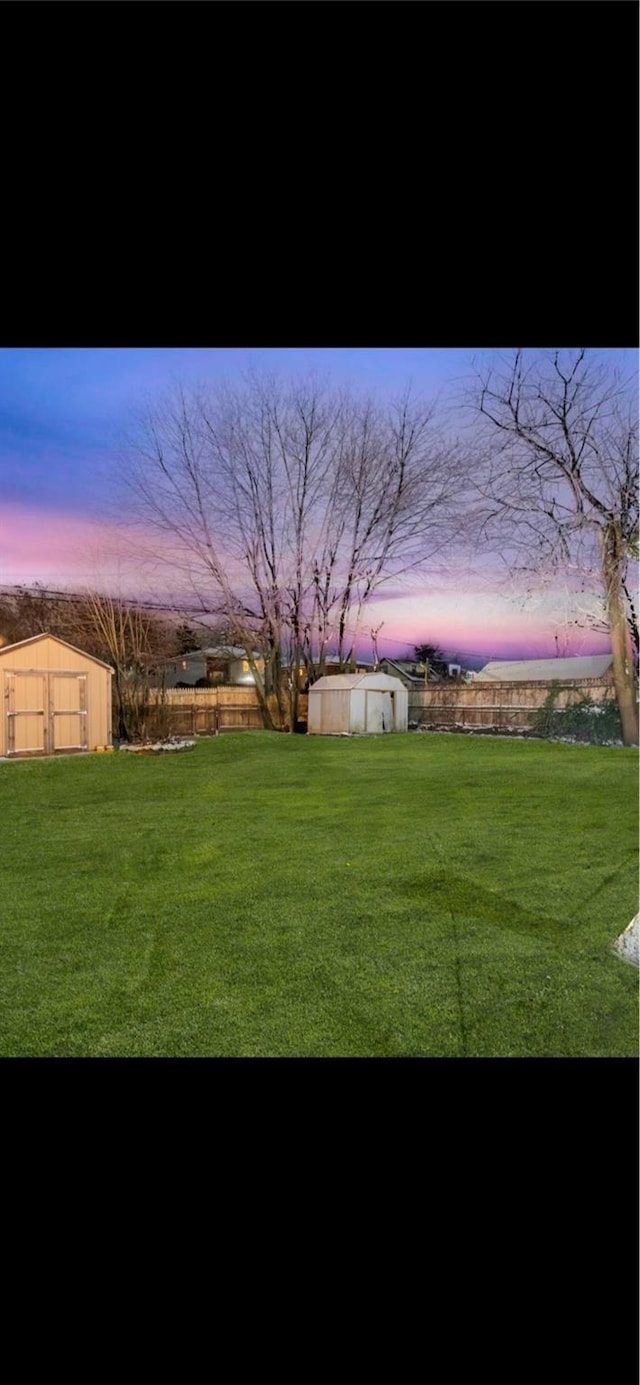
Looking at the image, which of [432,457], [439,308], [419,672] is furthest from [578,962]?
[439,308]

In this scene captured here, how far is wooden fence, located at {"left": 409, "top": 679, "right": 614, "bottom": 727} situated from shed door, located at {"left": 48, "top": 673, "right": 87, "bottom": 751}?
1.19m

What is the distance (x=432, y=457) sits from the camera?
249 cm

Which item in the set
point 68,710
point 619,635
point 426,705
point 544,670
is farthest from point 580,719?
point 68,710

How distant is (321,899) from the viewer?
229cm

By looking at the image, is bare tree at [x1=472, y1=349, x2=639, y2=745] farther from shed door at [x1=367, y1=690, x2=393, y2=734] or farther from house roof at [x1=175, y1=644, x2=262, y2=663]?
house roof at [x1=175, y1=644, x2=262, y2=663]

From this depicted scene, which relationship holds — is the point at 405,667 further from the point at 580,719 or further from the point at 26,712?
the point at 26,712

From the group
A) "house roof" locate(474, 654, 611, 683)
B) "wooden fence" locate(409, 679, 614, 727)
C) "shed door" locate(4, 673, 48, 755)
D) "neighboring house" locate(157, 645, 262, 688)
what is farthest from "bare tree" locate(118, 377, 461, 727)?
"shed door" locate(4, 673, 48, 755)

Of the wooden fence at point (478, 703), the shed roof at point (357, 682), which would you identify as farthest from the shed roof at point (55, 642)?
the wooden fence at point (478, 703)

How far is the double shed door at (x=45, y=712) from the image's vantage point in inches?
89.9

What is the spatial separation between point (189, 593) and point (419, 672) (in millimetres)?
896

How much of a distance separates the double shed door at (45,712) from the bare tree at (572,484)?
1.57 m

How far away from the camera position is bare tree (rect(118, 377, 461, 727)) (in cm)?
241

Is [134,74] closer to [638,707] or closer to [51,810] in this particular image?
[51,810]

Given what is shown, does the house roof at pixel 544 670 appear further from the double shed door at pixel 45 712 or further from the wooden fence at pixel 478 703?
the double shed door at pixel 45 712
